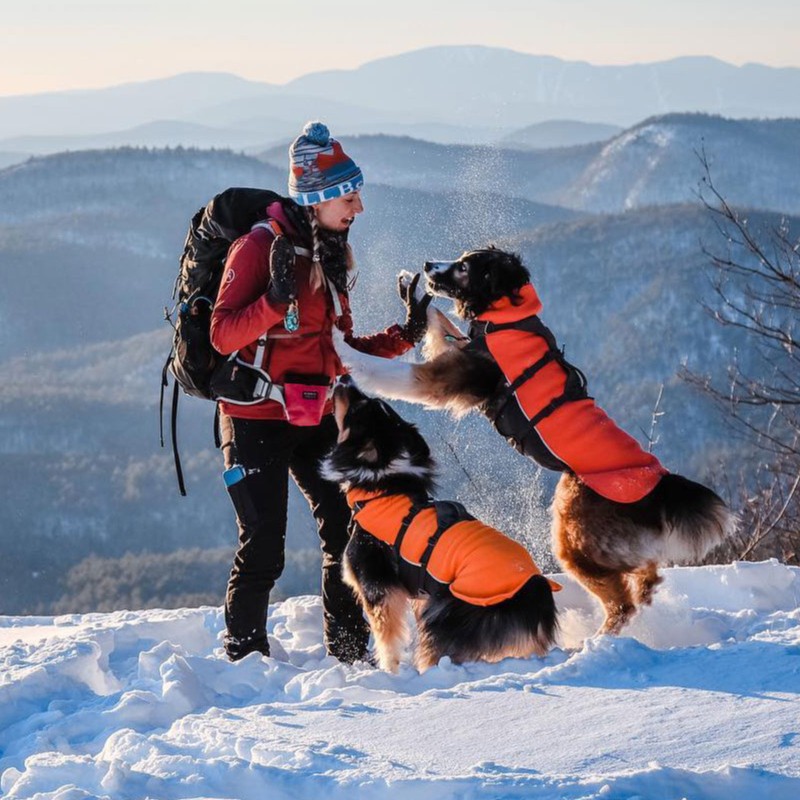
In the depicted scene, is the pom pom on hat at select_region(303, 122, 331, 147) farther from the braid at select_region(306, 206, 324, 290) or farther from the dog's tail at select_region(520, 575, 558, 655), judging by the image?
the dog's tail at select_region(520, 575, 558, 655)

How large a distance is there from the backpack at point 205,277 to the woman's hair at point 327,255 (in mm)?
237

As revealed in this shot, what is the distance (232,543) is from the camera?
6159 centimetres

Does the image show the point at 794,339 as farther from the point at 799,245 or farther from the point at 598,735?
the point at 598,735

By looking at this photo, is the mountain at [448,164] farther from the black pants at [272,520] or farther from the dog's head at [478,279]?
the black pants at [272,520]

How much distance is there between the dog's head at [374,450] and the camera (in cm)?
414

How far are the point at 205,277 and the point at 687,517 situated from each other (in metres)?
2.26

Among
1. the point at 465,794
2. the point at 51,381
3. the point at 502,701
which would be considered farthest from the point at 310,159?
the point at 51,381

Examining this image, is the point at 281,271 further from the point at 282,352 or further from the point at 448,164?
the point at 448,164

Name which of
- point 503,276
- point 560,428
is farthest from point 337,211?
point 560,428

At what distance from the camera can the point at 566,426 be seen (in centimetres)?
411

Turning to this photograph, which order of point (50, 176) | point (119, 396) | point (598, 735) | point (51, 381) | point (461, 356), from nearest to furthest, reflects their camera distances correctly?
point (598, 735) → point (461, 356) → point (119, 396) → point (51, 381) → point (50, 176)

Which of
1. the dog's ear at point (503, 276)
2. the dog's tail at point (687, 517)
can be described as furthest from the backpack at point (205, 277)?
the dog's tail at point (687, 517)

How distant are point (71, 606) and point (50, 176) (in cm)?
8382

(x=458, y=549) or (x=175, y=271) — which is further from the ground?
(x=458, y=549)
